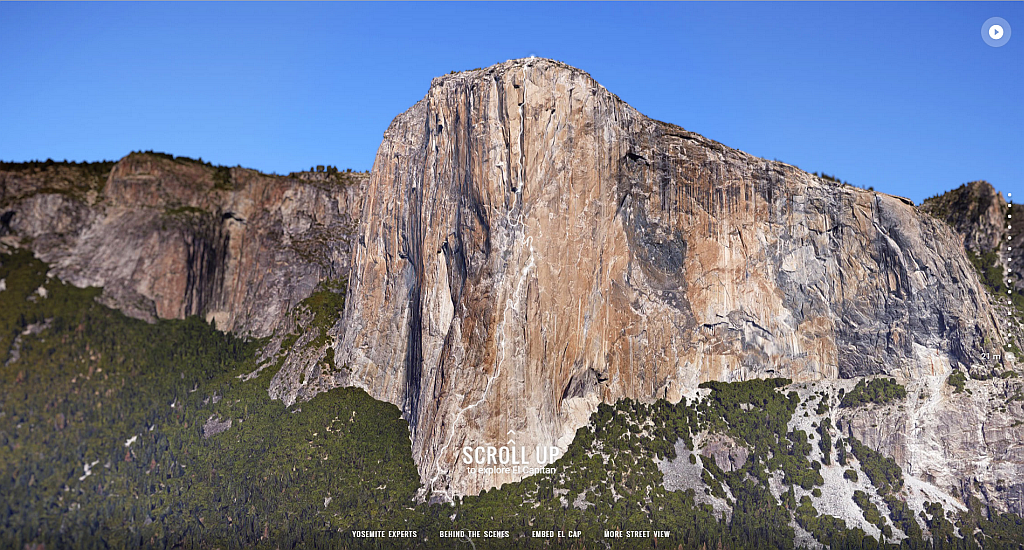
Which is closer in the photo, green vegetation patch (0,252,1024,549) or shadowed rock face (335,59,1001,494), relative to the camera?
green vegetation patch (0,252,1024,549)

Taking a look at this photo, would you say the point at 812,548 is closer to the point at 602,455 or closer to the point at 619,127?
the point at 602,455

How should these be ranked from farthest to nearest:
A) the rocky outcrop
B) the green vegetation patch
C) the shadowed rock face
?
1. the rocky outcrop
2. the shadowed rock face
3. the green vegetation patch

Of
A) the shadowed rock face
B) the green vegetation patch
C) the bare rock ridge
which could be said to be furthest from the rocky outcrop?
the shadowed rock face

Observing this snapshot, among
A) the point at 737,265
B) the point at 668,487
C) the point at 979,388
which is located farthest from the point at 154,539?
the point at 979,388

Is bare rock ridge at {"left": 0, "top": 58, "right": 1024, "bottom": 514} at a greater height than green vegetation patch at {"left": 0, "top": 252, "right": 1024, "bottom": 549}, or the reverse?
bare rock ridge at {"left": 0, "top": 58, "right": 1024, "bottom": 514}

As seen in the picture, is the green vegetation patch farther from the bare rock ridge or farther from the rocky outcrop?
the rocky outcrop

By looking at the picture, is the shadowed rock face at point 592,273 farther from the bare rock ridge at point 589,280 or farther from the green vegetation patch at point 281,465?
the green vegetation patch at point 281,465

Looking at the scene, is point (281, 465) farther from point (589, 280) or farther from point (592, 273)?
point (592, 273)

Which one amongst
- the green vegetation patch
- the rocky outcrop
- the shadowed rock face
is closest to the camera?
the green vegetation patch
